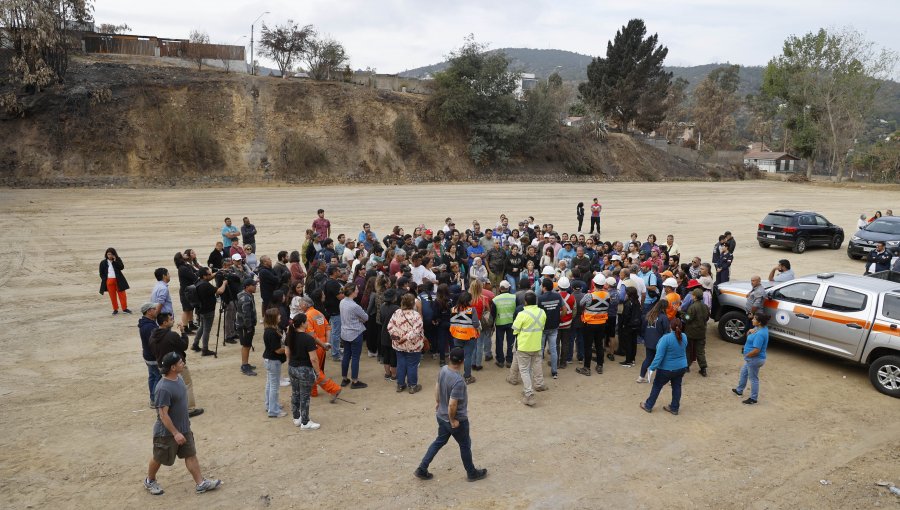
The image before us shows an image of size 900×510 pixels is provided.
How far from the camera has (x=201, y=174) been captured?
1635 inches

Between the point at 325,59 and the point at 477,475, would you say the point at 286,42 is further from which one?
the point at 477,475

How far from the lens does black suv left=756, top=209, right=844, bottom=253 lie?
21.3 meters

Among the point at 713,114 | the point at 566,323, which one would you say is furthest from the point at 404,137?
the point at 713,114

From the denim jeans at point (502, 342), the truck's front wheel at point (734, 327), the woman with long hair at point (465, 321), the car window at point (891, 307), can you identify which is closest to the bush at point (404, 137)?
the truck's front wheel at point (734, 327)

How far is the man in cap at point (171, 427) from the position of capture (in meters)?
5.77

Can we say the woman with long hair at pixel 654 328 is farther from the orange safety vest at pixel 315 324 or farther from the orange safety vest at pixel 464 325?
the orange safety vest at pixel 315 324

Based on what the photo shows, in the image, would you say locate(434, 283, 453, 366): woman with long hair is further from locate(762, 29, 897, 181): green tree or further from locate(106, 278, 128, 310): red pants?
locate(762, 29, 897, 181): green tree

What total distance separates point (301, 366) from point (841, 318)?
8822 mm

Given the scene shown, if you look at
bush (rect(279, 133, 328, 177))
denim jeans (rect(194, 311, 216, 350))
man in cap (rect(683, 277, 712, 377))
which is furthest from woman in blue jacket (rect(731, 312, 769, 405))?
bush (rect(279, 133, 328, 177))

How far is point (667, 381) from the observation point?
805 cm

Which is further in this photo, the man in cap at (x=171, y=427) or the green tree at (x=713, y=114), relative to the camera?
the green tree at (x=713, y=114)

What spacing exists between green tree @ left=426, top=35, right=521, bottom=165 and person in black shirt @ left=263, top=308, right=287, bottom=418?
149 feet

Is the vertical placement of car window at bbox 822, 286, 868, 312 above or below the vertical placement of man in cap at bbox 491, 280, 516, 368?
above

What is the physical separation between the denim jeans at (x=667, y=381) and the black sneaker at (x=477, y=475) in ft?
9.84
